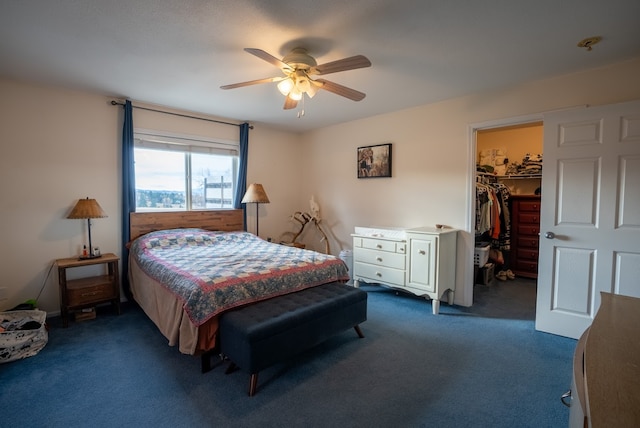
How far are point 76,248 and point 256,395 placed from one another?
287 centimetres

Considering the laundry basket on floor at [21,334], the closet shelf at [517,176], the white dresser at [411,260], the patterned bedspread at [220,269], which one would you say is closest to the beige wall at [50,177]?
the laundry basket on floor at [21,334]

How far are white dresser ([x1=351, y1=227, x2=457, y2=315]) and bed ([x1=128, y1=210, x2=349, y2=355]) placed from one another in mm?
910

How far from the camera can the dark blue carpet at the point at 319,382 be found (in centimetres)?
185

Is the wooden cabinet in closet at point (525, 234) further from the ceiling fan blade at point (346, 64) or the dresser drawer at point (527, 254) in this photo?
the ceiling fan blade at point (346, 64)

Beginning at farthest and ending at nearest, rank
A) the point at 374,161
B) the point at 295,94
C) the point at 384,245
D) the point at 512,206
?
1. the point at 512,206
2. the point at 374,161
3. the point at 384,245
4. the point at 295,94

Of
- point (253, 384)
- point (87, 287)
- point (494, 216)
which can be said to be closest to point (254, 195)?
point (87, 287)

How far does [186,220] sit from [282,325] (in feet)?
8.82

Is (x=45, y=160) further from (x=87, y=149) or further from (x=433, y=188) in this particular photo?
(x=433, y=188)

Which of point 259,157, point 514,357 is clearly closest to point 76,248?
point 259,157

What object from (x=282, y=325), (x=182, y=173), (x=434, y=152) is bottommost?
(x=282, y=325)

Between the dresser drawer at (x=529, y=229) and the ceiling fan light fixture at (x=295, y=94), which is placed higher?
the ceiling fan light fixture at (x=295, y=94)

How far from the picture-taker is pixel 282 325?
217 cm

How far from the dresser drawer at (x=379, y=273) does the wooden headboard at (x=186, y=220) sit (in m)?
1.94

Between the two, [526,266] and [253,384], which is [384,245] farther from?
[526,266]
